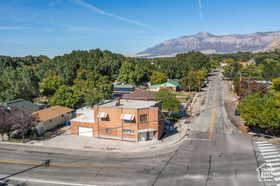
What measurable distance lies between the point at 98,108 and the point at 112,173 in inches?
476

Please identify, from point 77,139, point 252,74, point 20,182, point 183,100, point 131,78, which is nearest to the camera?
point 20,182

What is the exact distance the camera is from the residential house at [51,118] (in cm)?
3427

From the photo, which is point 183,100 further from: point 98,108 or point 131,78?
point 98,108

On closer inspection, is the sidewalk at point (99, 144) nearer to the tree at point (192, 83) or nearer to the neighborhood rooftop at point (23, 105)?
the neighborhood rooftop at point (23, 105)

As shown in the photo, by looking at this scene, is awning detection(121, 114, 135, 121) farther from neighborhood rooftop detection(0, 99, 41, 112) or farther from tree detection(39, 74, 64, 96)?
tree detection(39, 74, 64, 96)

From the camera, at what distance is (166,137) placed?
3130 centimetres

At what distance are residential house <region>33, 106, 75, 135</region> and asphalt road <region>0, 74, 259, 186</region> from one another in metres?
6.19

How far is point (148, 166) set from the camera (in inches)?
882

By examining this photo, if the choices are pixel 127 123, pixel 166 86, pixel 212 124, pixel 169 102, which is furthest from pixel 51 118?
pixel 166 86

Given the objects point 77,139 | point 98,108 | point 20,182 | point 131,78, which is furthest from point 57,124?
point 131,78

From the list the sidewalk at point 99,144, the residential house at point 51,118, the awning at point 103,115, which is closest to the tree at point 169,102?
the sidewalk at point 99,144

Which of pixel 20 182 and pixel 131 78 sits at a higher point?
pixel 131 78

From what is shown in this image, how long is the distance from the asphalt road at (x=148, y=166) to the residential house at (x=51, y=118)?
20.3 ft

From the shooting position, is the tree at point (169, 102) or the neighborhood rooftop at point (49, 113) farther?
the tree at point (169, 102)
